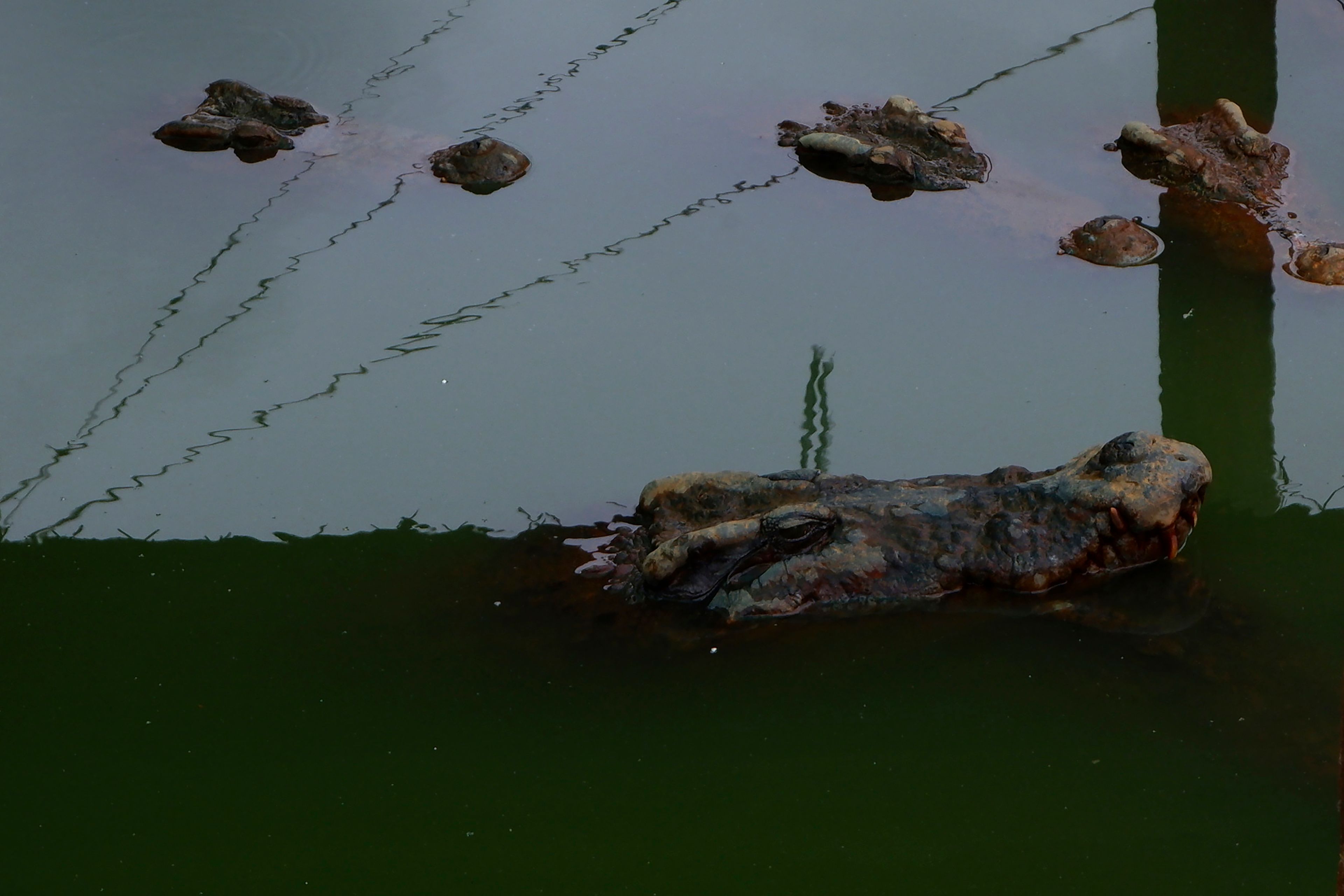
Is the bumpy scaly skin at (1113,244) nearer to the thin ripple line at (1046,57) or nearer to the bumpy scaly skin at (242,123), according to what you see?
the thin ripple line at (1046,57)

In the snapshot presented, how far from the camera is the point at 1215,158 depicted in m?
5.15

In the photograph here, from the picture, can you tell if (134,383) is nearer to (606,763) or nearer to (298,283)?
(298,283)

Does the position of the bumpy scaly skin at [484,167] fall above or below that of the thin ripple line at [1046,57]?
below

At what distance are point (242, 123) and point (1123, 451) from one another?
3.85 metres

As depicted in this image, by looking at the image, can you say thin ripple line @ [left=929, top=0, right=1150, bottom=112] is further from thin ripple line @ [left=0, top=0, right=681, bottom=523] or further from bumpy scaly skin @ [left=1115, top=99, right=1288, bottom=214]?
thin ripple line @ [left=0, top=0, right=681, bottom=523]

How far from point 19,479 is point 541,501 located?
1.51m

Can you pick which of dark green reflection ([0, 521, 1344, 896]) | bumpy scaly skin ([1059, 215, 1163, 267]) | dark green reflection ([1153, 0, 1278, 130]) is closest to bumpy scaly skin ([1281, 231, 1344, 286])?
bumpy scaly skin ([1059, 215, 1163, 267])

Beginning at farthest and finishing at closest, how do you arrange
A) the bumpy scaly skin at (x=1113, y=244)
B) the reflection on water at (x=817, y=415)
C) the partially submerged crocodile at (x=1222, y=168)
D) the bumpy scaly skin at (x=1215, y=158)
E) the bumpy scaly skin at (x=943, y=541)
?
the bumpy scaly skin at (x=1215, y=158), the partially submerged crocodile at (x=1222, y=168), the bumpy scaly skin at (x=1113, y=244), the reflection on water at (x=817, y=415), the bumpy scaly skin at (x=943, y=541)

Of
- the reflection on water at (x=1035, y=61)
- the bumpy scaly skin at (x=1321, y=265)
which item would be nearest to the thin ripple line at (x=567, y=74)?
the reflection on water at (x=1035, y=61)

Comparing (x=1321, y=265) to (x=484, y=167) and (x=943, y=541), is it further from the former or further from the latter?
(x=484, y=167)

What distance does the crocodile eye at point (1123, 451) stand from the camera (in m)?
3.33

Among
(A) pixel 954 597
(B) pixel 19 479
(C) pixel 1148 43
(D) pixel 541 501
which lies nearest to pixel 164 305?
(B) pixel 19 479

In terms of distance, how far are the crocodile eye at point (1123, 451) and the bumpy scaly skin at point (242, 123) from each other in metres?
3.61

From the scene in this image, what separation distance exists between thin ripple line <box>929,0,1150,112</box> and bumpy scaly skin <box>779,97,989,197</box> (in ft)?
0.88
